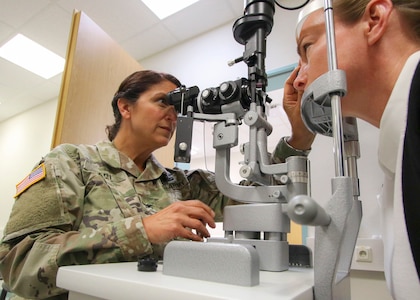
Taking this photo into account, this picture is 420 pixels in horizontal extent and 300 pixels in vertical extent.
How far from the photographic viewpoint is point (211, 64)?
7.50 feet

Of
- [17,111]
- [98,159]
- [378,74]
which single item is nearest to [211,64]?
[98,159]

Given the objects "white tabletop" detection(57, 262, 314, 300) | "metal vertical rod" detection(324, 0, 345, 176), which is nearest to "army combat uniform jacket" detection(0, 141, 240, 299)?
"white tabletop" detection(57, 262, 314, 300)

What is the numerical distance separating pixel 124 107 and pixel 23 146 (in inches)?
147

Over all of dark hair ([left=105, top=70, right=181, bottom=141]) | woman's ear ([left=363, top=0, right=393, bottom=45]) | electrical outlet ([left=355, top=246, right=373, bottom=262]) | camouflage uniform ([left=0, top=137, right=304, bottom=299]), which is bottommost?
electrical outlet ([left=355, top=246, right=373, bottom=262])

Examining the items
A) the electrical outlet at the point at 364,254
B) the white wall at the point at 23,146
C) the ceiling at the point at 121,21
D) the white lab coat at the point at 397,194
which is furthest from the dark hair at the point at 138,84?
the white wall at the point at 23,146

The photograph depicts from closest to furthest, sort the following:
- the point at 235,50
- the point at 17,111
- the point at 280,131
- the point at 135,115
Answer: the point at 135,115 → the point at 235,50 → the point at 280,131 → the point at 17,111

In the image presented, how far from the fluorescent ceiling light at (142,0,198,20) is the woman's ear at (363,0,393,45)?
1867 mm

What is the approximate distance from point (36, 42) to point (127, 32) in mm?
986

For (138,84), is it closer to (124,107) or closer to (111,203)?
(124,107)

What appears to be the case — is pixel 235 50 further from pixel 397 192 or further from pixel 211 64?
pixel 397 192

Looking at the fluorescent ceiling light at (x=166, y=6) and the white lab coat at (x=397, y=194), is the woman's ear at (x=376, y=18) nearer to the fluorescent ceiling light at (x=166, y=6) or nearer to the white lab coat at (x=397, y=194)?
the white lab coat at (x=397, y=194)

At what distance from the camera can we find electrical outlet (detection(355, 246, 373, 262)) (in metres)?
1.05

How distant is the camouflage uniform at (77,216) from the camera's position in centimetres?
62

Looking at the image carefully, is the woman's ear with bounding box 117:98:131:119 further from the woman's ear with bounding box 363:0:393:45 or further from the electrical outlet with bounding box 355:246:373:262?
the electrical outlet with bounding box 355:246:373:262
